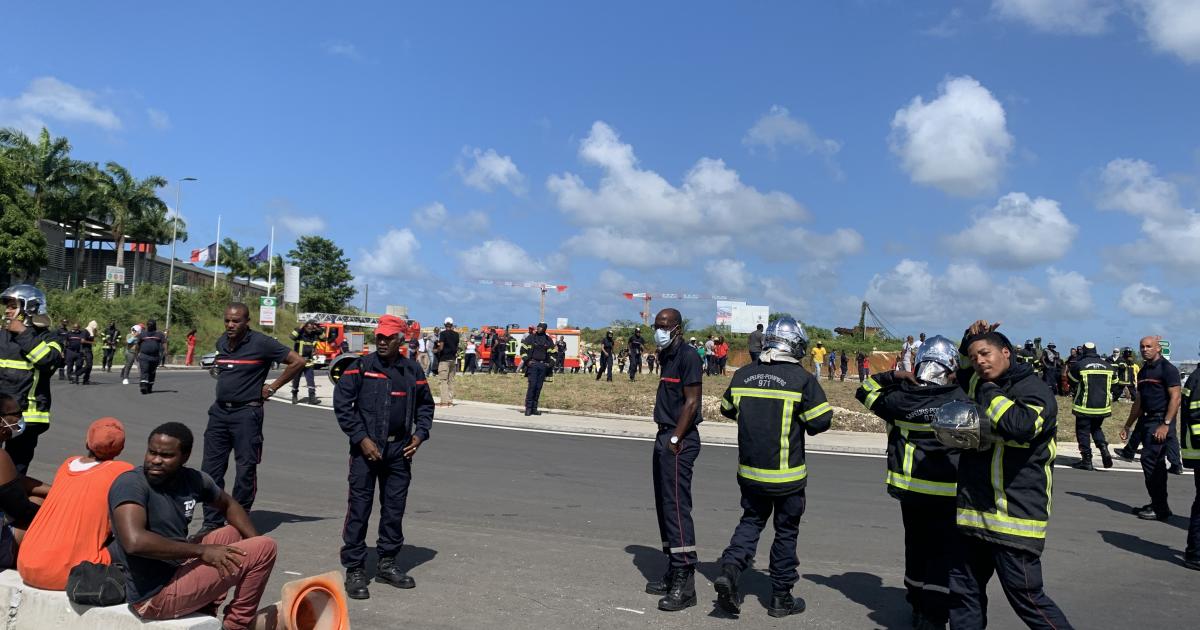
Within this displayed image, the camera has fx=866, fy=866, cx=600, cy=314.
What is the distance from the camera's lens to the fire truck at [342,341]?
6.26 m

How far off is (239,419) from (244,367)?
0.43m

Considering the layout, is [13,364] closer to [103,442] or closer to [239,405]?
[239,405]

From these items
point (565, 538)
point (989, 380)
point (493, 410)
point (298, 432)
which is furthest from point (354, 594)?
point (493, 410)

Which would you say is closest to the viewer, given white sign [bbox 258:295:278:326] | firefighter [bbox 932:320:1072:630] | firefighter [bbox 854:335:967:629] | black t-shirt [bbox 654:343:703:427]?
firefighter [bbox 932:320:1072:630]

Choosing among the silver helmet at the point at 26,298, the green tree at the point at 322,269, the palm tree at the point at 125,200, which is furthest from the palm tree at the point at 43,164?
the silver helmet at the point at 26,298

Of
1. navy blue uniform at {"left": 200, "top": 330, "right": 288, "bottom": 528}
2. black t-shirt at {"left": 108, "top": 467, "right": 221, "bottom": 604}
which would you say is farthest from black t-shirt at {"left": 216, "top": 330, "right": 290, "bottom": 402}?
black t-shirt at {"left": 108, "top": 467, "right": 221, "bottom": 604}

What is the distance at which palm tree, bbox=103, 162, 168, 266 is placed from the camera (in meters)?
53.7

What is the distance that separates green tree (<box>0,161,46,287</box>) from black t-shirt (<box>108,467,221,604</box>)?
45.9m

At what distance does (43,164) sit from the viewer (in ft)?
164

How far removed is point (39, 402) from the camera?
22.1 feet

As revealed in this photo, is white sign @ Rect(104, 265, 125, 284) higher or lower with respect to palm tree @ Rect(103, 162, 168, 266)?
lower

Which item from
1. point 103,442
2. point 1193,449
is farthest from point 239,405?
point 1193,449

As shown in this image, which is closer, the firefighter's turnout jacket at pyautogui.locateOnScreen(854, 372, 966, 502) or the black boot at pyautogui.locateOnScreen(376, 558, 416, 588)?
the firefighter's turnout jacket at pyautogui.locateOnScreen(854, 372, 966, 502)

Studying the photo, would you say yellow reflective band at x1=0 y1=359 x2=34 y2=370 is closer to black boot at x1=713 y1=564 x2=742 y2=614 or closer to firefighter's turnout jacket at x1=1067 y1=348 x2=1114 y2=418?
black boot at x1=713 y1=564 x2=742 y2=614
